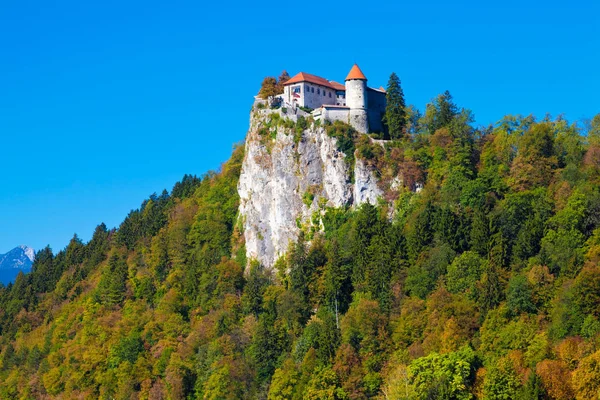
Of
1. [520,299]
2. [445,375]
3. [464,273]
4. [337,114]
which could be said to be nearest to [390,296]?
[464,273]

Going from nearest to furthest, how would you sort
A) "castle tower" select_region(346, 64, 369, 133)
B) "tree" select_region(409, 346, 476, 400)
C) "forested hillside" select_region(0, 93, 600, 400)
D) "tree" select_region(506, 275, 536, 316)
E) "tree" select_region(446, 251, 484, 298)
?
"tree" select_region(409, 346, 476, 400), "forested hillside" select_region(0, 93, 600, 400), "tree" select_region(506, 275, 536, 316), "tree" select_region(446, 251, 484, 298), "castle tower" select_region(346, 64, 369, 133)

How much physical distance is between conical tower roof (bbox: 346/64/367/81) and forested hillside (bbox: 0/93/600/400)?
6497 millimetres

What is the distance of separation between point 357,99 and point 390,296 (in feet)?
82.4

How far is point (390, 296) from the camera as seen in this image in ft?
254

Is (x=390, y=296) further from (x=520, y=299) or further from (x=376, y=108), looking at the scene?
(x=376, y=108)

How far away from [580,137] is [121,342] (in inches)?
1990

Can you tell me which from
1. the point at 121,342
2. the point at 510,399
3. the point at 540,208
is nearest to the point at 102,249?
the point at 121,342

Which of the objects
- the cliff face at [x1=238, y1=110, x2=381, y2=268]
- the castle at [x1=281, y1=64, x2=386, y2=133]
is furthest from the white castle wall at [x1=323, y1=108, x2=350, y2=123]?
the cliff face at [x1=238, y1=110, x2=381, y2=268]

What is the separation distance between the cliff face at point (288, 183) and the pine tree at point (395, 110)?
6274 mm

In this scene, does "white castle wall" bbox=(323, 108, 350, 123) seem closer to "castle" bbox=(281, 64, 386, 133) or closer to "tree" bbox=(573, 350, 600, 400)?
"castle" bbox=(281, 64, 386, 133)

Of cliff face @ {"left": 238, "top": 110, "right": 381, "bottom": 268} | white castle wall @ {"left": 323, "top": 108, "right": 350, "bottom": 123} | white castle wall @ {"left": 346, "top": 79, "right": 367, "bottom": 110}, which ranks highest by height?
white castle wall @ {"left": 346, "top": 79, "right": 367, "bottom": 110}

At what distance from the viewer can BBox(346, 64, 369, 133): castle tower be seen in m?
93.8

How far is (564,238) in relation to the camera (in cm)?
7194

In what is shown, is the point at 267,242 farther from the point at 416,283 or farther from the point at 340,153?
the point at 416,283
